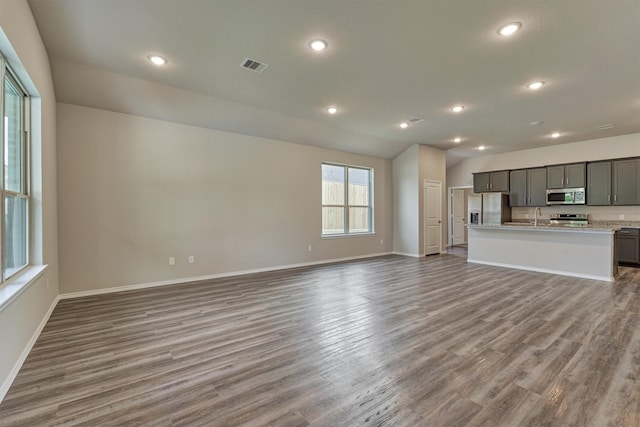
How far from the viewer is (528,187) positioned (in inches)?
302

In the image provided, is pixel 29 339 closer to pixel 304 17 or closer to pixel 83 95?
pixel 83 95

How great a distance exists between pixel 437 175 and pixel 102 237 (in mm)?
7634

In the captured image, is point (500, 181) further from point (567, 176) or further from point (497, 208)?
point (567, 176)

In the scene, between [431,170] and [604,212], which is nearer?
[604,212]

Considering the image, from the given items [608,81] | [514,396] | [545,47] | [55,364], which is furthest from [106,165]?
→ [608,81]

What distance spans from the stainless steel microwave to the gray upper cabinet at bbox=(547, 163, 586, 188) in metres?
0.12

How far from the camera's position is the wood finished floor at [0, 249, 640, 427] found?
1.72 m

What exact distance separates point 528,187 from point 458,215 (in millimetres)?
2691

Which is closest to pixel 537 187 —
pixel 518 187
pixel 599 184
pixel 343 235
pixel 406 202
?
pixel 518 187

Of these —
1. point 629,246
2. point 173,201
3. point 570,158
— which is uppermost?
point 570,158

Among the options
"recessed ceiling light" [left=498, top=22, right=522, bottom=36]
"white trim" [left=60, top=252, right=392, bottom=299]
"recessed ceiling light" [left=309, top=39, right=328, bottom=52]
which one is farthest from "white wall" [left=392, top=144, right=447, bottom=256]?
"recessed ceiling light" [left=309, top=39, right=328, bottom=52]

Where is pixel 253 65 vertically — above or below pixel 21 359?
above

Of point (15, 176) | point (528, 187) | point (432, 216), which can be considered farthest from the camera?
point (432, 216)

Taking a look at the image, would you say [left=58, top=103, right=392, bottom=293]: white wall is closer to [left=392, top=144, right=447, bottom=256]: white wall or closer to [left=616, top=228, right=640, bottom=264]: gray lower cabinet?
[left=392, top=144, right=447, bottom=256]: white wall
